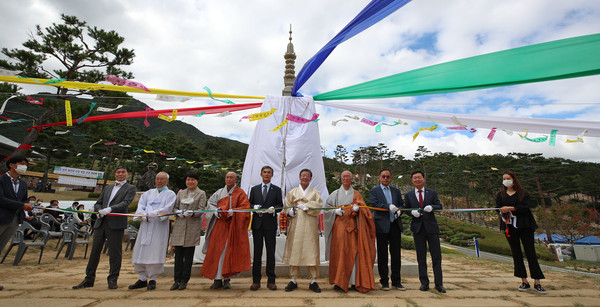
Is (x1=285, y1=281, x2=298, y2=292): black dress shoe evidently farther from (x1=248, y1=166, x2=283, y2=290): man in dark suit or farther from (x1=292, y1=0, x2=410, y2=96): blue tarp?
(x1=292, y1=0, x2=410, y2=96): blue tarp

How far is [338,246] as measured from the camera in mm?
3541

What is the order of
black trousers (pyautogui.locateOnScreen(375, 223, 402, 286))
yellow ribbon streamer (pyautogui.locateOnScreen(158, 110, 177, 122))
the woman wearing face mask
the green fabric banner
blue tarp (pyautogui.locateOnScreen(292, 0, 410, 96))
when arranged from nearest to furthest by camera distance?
1. the green fabric banner
2. blue tarp (pyautogui.locateOnScreen(292, 0, 410, 96))
3. the woman wearing face mask
4. black trousers (pyautogui.locateOnScreen(375, 223, 402, 286))
5. yellow ribbon streamer (pyautogui.locateOnScreen(158, 110, 177, 122))

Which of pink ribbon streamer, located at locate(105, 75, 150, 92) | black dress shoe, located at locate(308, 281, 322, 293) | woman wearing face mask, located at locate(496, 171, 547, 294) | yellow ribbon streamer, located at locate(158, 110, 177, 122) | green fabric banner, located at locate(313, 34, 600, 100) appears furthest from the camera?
yellow ribbon streamer, located at locate(158, 110, 177, 122)

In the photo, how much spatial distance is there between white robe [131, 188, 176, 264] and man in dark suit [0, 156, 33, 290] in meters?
1.25

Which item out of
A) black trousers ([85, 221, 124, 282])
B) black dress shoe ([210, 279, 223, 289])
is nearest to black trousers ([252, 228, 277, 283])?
black dress shoe ([210, 279, 223, 289])

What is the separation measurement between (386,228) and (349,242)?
20.6 inches

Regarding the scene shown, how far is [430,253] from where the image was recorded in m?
3.58

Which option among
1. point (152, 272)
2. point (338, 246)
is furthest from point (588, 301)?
point (152, 272)

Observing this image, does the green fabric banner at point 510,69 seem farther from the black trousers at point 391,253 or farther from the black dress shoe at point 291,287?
the black dress shoe at point 291,287

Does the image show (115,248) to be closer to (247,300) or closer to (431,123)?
(247,300)

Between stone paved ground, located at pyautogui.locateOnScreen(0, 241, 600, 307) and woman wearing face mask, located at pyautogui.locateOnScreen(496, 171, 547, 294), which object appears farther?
woman wearing face mask, located at pyautogui.locateOnScreen(496, 171, 547, 294)

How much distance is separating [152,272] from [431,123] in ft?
14.8

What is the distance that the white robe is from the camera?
3541 mm

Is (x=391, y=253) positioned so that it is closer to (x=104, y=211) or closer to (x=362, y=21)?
(x=362, y=21)
